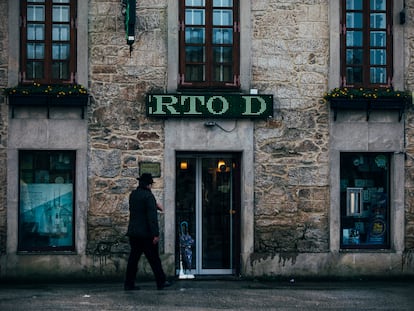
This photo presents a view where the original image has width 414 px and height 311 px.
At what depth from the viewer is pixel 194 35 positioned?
16.3 meters

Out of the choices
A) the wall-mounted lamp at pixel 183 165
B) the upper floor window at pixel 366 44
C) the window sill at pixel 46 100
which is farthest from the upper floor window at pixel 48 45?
the upper floor window at pixel 366 44

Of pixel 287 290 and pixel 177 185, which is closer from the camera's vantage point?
pixel 287 290

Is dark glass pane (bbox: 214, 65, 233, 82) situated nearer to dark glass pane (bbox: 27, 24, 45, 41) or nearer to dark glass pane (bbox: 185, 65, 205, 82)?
dark glass pane (bbox: 185, 65, 205, 82)

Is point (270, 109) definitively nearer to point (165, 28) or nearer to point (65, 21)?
point (165, 28)

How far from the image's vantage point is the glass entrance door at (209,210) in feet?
54.3

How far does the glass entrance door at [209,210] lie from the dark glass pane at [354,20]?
3.09 metres

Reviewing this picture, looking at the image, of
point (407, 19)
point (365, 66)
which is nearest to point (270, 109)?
point (365, 66)

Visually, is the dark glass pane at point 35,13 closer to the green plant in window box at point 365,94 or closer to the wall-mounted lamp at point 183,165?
the wall-mounted lamp at point 183,165

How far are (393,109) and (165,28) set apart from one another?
422cm

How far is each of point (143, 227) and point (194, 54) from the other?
12.1 ft

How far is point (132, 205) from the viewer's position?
14.2 m

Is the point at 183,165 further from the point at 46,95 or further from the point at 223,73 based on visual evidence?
the point at 46,95

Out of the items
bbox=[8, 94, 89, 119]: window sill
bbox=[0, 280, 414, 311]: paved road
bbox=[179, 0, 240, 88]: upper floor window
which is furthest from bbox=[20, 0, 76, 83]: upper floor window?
bbox=[0, 280, 414, 311]: paved road

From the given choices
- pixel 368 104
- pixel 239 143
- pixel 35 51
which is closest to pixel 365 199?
pixel 368 104
